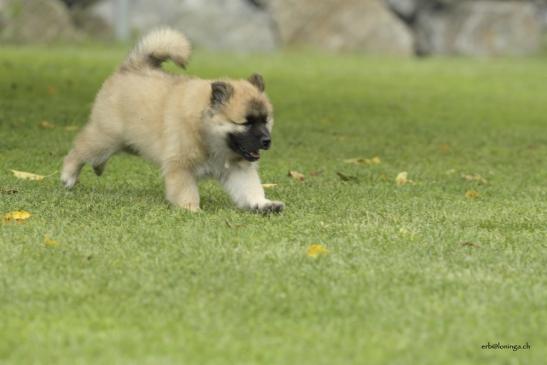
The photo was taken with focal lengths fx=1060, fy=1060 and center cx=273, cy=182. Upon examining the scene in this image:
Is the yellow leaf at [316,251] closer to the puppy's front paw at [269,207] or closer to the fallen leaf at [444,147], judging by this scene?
the puppy's front paw at [269,207]

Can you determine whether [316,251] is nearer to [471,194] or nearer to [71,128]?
[471,194]

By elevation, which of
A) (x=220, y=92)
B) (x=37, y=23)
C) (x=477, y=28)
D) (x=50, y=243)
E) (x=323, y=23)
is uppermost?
(x=220, y=92)

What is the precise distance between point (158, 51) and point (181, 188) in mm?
1286

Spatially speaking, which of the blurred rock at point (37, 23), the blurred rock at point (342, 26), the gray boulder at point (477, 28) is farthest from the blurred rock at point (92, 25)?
the gray boulder at point (477, 28)

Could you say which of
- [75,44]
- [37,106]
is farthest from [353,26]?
[37,106]

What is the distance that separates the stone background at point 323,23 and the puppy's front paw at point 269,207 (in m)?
16.5

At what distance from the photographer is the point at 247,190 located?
227 inches

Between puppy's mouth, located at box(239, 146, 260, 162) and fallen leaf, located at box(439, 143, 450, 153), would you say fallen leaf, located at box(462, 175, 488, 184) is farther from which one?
puppy's mouth, located at box(239, 146, 260, 162)

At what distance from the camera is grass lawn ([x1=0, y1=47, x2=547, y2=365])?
3.45 meters

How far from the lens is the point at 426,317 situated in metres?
3.76

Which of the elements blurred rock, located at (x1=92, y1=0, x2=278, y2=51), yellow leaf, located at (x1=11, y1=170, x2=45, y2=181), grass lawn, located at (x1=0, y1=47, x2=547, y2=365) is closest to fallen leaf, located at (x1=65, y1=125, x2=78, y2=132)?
grass lawn, located at (x1=0, y1=47, x2=547, y2=365)

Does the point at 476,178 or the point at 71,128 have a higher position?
the point at 476,178

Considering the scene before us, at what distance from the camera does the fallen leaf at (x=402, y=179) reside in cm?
718

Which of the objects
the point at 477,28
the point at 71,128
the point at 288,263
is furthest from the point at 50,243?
the point at 477,28
